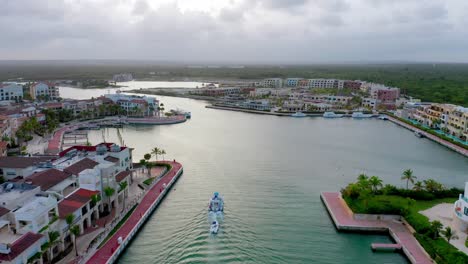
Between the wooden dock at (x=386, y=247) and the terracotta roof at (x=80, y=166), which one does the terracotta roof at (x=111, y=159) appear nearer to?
the terracotta roof at (x=80, y=166)

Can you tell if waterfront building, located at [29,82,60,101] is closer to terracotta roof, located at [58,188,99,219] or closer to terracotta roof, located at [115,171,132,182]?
terracotta roof, located at [115,171,132,182]

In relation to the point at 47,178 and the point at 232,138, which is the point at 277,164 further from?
the point at 47,178

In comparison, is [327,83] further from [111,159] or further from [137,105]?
[111,159]

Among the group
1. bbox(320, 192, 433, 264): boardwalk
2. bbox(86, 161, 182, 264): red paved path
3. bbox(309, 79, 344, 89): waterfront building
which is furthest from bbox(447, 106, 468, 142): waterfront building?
bbox(309, 79, 344, 89): waterfront building

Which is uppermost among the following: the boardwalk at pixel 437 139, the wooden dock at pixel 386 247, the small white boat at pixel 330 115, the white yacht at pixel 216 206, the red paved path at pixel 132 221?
the small white boat at pixel 330 115

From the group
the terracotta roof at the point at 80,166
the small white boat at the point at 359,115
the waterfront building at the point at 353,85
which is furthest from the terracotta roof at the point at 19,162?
the waterfront building at the point at 353,85

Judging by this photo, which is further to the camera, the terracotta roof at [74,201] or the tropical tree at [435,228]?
the tropical tree at [435,228]

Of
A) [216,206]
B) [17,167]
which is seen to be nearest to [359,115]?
[216,206]
